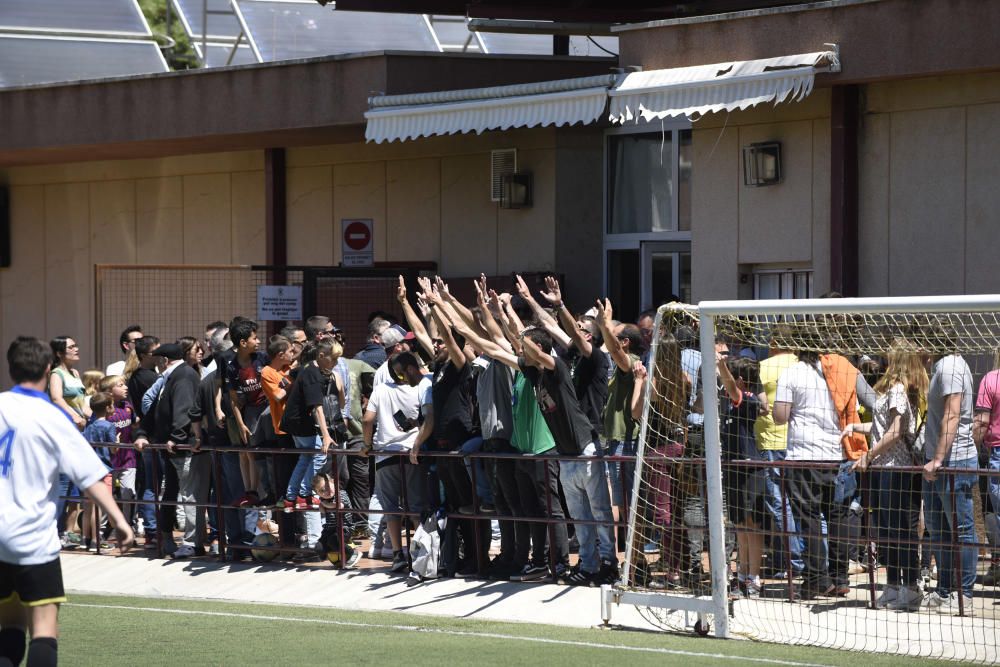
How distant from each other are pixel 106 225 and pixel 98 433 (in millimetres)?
9446

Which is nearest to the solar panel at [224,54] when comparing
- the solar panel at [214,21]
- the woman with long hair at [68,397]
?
the solar panel at [214,21]

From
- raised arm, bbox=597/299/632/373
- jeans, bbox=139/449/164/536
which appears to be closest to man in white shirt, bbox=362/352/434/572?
raised arm, bbox=597/299/632/373

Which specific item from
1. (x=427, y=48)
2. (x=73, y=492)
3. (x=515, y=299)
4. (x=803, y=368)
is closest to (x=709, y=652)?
(x=803, y=368)

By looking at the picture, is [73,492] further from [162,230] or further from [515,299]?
[162,230]

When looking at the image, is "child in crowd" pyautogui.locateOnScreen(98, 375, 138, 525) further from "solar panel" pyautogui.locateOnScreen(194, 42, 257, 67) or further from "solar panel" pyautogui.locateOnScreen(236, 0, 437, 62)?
"solar panel" pyautogui.locateOnScreen(194, 42, 257, 67)

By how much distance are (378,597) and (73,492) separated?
4.62 m

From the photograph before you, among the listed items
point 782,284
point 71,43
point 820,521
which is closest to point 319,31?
point 71,43

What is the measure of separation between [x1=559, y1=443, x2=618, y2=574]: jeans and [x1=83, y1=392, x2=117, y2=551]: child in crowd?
5677 mm

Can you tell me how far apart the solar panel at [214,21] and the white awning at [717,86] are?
11.3 metres

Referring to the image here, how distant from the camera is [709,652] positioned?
9.03 meters

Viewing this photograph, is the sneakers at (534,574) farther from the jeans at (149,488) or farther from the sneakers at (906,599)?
the jeans at (149,488)

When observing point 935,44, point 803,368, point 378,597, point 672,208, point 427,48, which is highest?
point 427,48

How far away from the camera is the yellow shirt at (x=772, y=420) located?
11031 mm

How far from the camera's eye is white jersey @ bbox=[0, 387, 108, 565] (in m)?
7.28
